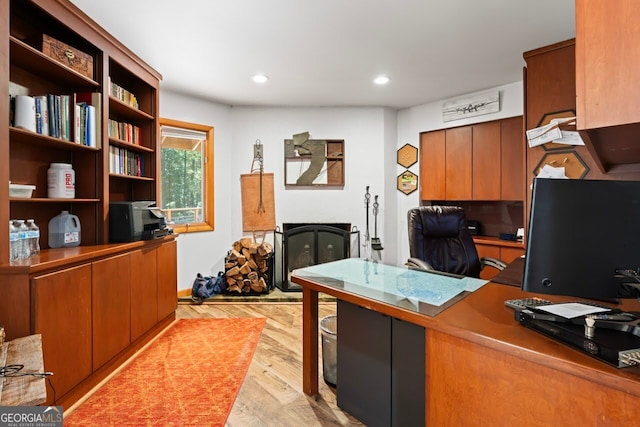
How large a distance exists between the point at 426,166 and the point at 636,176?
8.46ft

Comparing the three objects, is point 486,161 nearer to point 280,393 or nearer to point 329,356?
point 329,356

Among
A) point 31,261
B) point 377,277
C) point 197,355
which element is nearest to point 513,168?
point 377,277

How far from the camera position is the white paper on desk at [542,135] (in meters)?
2.40

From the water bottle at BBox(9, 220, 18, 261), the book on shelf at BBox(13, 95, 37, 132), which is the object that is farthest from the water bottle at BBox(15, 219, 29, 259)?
the book on shelf at BBox(13, 95, 37, 132)

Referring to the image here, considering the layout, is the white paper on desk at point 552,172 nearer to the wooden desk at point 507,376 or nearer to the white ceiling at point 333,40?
the white ceiling at point 333,40

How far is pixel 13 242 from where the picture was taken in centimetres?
176

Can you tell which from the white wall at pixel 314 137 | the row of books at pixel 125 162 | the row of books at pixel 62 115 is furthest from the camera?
the white wall at pixel 314 137

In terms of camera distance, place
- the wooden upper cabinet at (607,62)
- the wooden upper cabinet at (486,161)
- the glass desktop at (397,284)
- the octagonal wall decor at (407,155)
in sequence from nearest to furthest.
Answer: the wooden upper cabinet at (607,62) → the glass desktop at (397,284) → the wooden upper cabinet at (486,161) → the octagonal wall decor at (407,155)

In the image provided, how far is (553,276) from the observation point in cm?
89

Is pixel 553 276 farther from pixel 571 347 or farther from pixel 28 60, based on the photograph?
pixel 28 60

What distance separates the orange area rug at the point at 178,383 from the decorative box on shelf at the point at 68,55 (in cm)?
212

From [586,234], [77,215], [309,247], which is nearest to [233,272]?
[309,247]
